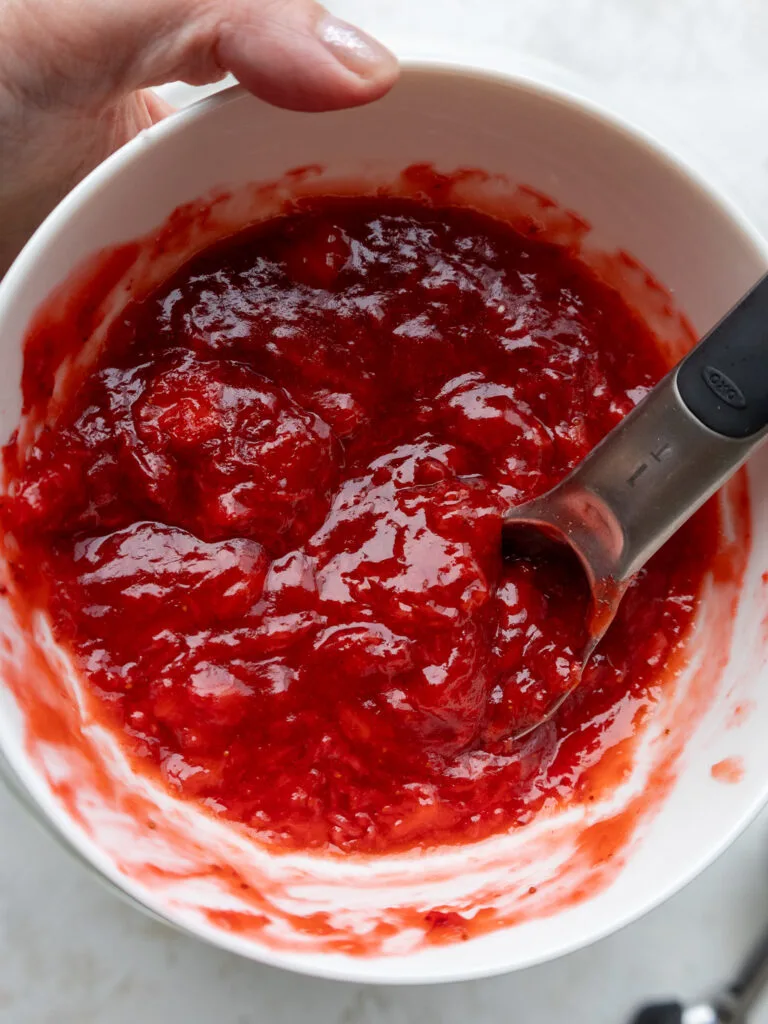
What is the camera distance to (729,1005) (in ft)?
5.81

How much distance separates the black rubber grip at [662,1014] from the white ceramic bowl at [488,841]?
0.47 metres

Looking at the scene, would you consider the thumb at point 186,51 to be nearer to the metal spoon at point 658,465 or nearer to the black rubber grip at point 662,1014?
the metal spoon at point 658,465

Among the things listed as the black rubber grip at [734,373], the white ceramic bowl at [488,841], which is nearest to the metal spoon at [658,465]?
the black rubber grip at [734,373]

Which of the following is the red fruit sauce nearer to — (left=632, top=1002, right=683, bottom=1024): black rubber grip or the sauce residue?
the sauce residue

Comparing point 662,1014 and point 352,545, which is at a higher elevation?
point 352,545

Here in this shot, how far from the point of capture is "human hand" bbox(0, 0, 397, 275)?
4.22 feet

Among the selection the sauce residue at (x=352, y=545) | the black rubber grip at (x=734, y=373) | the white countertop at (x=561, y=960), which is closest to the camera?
the black rubber grip at (x=734, y=373)

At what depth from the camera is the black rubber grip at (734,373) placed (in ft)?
4.11

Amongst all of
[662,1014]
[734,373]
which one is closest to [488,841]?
[662,1014]

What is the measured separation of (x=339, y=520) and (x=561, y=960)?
3.22 ft

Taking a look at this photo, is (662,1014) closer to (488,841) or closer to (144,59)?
(488,841)

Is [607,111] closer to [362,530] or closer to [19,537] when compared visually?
[362,530]

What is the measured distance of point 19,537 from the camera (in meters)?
1.43

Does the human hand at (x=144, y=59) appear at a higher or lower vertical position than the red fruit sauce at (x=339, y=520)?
higher
